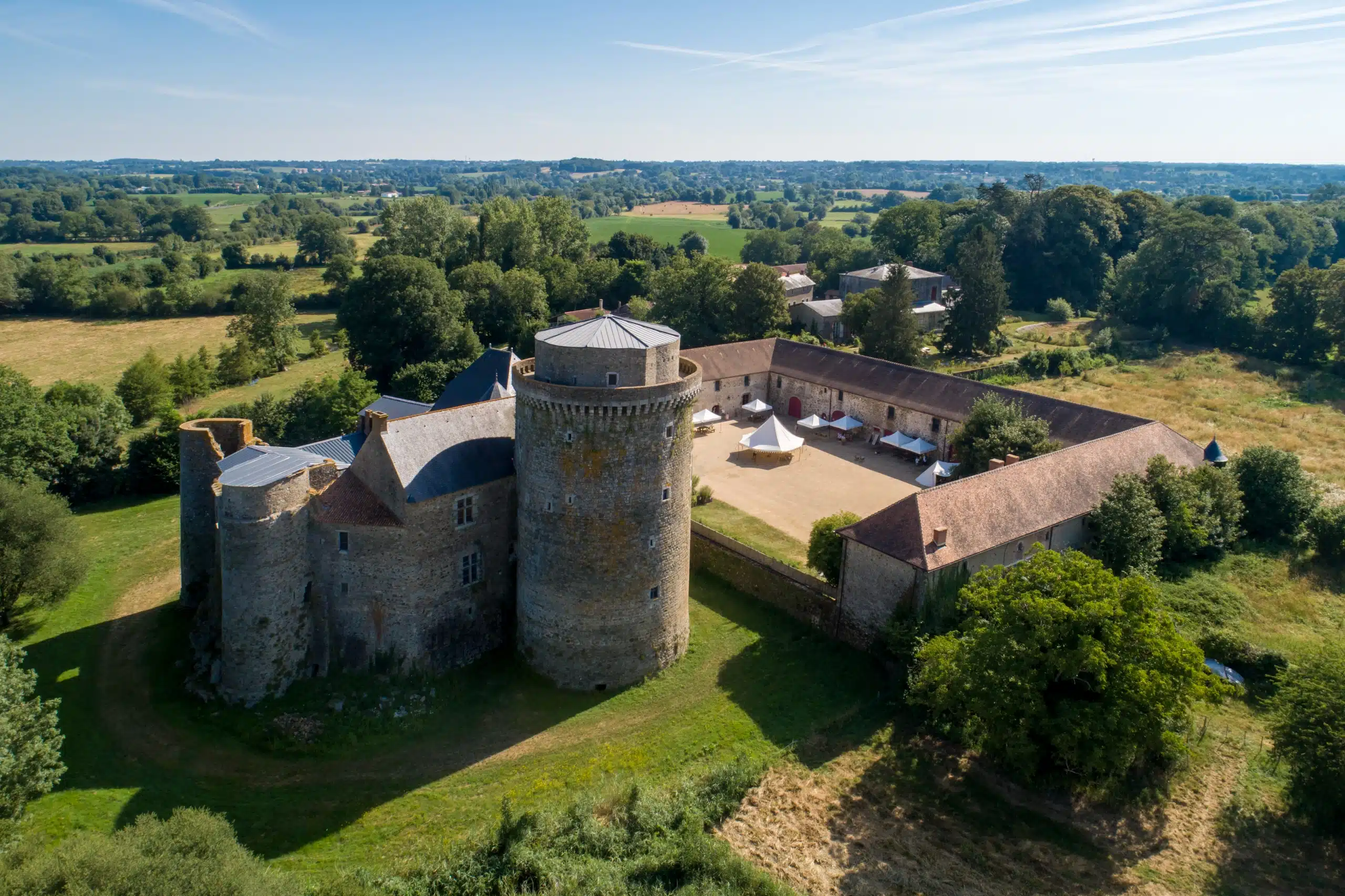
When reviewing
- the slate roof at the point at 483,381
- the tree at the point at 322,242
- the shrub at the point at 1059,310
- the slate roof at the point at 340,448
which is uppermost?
the tree at the point at 322,242

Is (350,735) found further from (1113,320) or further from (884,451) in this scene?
(1113,320)

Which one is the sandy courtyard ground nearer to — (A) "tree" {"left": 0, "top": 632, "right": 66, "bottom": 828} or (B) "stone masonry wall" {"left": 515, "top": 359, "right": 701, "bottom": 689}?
(B) "stone masonry wall" {"left": 515, "top": 359, "right": 701, "bottom": 689}

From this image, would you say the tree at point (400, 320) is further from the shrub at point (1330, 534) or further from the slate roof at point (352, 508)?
the shrub at point (1330, 534)

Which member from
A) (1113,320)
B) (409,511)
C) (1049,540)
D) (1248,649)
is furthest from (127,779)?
(1113,320)

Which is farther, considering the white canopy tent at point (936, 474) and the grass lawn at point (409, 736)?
the white canopy tent at point (936, 474)

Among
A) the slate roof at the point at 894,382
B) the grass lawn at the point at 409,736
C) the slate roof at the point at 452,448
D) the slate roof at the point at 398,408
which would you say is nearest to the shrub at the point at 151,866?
the grass lawn at the point at 409,736

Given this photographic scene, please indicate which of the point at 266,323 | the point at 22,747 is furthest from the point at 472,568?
the point at 266,323
